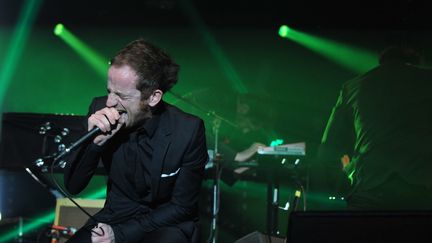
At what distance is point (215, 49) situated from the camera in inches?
236

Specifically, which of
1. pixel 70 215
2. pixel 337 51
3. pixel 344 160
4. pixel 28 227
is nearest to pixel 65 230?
pixel 70 215

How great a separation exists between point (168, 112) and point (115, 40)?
157 inches

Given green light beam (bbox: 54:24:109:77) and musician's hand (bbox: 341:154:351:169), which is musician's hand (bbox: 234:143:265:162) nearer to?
musician's hand (bbox: 341:154:351:169)

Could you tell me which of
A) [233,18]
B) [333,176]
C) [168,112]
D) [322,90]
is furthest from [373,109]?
[233,18]

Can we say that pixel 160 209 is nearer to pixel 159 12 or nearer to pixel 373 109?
pixel 373 109

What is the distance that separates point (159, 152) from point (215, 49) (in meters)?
3.69

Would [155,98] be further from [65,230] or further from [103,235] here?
[65,230]

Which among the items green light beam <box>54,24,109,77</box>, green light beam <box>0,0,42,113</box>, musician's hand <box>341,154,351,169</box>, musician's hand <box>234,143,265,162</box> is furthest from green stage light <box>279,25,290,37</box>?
green light beam <box>0,0,42,113</box>

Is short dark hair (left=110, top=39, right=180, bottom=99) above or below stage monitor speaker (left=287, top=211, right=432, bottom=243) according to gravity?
above

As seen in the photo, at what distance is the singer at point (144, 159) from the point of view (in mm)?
2385

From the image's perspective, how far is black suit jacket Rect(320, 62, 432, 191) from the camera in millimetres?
2826

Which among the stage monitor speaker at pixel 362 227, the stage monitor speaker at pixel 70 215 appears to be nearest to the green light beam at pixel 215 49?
the stage monitor speaker at pixel 70 215

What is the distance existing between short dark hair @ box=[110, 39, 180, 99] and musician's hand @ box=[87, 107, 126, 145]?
0.65 feet

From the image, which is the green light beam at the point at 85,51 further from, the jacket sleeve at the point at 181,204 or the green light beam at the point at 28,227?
the jacket sleeve at the point at 181,204
